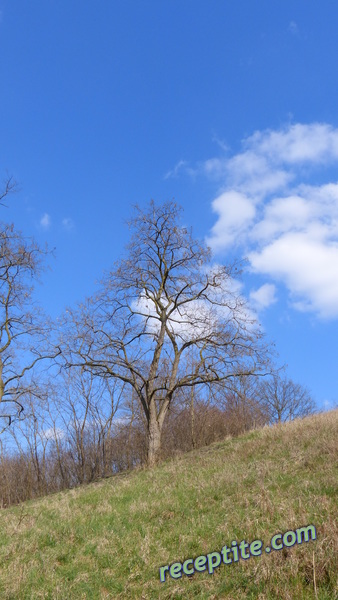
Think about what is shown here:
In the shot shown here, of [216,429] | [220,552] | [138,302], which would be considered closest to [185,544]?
[220,552]

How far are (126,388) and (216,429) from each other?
6.79 meters

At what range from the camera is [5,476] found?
1139 inches

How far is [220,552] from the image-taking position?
634cm

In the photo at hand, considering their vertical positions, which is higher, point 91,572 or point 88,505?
point 88,505

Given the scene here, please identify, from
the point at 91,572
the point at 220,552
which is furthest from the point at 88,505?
the point at 220,552

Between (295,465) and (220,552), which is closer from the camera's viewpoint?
(220,552)

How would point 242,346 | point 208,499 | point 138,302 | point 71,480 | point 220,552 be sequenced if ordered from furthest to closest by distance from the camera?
point 71,480 < point 138,302 < point 242,346 < point 208,499 < point 220,552

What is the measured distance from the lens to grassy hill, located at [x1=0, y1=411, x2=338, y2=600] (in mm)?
5316

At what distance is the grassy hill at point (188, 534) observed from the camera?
5.32 metres

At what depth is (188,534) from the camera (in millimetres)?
7316

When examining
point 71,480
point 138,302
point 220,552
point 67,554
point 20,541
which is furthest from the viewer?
point 71,480

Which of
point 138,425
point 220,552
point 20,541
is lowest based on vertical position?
point 220,552

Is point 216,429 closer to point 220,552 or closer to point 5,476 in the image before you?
point 5,476

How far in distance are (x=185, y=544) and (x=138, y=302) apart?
15142mm
